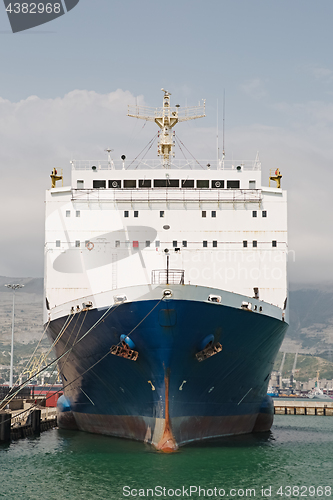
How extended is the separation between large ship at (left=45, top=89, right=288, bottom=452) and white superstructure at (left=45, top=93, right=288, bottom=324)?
0.04 metres

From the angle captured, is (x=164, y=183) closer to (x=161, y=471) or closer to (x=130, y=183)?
(x=130, y=183)

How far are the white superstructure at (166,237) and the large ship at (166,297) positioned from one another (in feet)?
0.14

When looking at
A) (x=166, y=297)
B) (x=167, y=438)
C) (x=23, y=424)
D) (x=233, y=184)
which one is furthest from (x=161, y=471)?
(x=23, y=424)

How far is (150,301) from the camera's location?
1772 centimetres

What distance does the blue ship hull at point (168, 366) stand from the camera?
1789cm

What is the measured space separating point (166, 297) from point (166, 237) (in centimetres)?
545

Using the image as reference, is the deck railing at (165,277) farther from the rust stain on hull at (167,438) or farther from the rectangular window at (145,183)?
the rectangular window at (145,183)

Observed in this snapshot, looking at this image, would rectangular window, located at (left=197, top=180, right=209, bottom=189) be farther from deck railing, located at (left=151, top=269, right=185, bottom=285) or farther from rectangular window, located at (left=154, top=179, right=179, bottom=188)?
deck railing, located at (left=151, top=269, right=185, bottom=285)

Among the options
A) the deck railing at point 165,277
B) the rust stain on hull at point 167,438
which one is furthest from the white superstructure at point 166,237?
the rust stain on hull at point 167,438

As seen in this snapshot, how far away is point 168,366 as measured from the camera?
17.9 m

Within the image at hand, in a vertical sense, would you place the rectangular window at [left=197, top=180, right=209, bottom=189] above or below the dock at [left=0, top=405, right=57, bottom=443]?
above

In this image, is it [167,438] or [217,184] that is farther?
[217,184]

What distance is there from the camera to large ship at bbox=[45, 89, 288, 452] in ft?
59.5

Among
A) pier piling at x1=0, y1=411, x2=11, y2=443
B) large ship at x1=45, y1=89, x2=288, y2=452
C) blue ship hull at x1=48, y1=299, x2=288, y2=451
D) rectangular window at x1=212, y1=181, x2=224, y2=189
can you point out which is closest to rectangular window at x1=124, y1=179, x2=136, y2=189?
large ship at x1=45, y1=89, x2=288, y2=452
